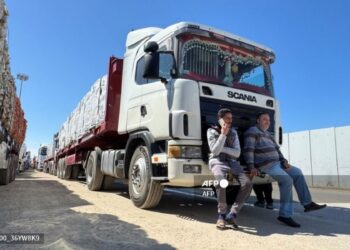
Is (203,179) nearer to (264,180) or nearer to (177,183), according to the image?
(177,183)

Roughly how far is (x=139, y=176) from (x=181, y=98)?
5.88 feet

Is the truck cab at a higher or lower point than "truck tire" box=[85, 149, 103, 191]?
higher

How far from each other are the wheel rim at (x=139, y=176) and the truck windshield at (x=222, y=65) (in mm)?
1748

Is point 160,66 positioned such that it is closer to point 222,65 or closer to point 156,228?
point 222,65

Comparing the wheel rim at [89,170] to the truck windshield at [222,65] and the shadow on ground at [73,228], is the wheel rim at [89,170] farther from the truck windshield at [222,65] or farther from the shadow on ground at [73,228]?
the truck windshield at [222,65]

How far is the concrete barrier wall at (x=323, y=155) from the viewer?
15484mm

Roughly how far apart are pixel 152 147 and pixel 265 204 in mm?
2987

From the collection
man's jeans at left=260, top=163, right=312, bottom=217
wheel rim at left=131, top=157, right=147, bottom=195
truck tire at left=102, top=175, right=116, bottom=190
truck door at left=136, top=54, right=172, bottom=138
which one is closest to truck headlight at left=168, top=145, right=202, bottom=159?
truck door at left=136, top=54, right=172, bottom=138

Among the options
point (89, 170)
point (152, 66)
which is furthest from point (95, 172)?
point (152, 66)

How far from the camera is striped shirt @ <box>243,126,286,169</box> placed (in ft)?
17.5

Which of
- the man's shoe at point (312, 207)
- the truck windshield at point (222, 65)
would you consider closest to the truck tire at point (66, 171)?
the truck windshield at point (222, 65)

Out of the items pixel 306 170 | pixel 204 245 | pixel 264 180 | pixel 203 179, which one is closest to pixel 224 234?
pixel 204 245

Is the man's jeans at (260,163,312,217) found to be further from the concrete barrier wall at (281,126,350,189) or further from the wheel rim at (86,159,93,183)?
the concrete barrier wall at (281,126,350,189)

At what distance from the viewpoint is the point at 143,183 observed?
594cm
